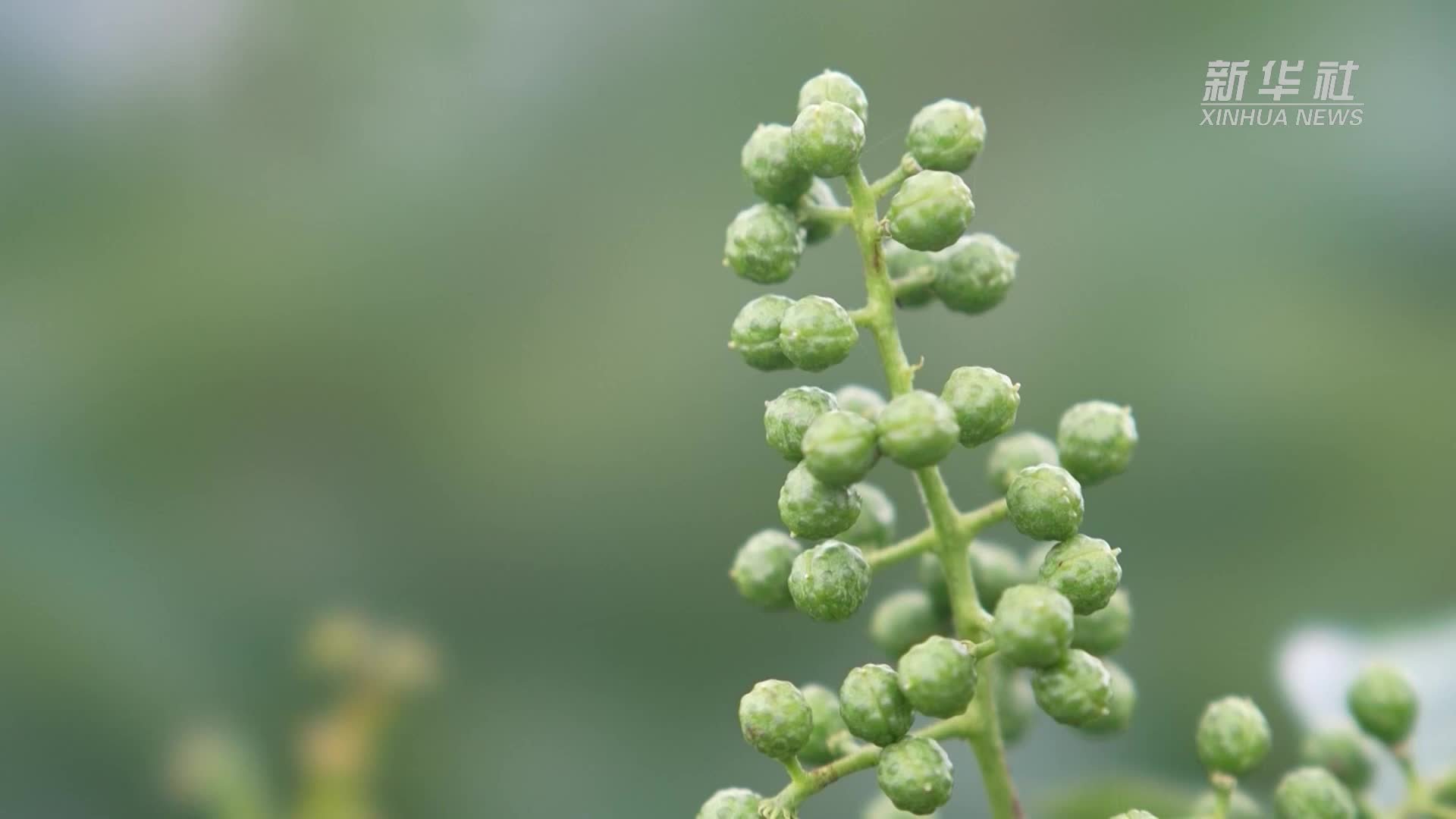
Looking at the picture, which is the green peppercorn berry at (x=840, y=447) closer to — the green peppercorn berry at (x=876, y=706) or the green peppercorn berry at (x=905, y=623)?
the green peppercorn berry at (x=876, y=706)

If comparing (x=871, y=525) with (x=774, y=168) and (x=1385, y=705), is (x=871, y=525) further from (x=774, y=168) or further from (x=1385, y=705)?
(x=1385, y=705)

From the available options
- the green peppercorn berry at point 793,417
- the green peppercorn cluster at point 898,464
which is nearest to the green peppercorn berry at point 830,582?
the green peppercorn cluster at point 898,464

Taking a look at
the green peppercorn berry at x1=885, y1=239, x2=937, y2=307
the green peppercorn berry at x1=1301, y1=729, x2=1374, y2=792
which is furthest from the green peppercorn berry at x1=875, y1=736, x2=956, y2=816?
the green peppercorn berry at x1=1301, y1=729, x2=1374, y2=792

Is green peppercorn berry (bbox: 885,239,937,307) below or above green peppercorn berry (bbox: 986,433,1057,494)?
above

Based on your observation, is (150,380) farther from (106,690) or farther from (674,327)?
(674,327)

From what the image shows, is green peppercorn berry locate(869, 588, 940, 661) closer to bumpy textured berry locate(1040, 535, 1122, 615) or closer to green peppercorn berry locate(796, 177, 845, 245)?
bumpy textured berry locate(1040, 535, 1122, 615)

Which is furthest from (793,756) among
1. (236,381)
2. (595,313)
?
(236,381)
